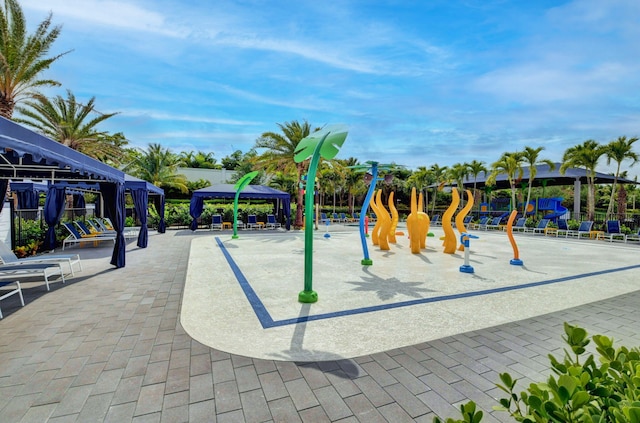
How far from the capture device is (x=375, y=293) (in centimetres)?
586

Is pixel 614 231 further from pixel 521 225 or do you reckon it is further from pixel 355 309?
pixel 355 309

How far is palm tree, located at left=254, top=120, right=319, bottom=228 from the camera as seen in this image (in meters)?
19.7

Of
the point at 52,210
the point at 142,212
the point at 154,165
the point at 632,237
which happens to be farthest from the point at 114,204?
the point at 632,237

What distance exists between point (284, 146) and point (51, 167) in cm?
1415

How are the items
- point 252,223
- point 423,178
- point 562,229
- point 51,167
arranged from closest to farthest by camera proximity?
point 51,167
point 562,229
point 252,223
point 423,178

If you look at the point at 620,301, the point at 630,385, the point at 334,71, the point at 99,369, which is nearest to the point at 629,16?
the point at 620,301

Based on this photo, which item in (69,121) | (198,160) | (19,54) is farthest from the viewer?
(198,160)

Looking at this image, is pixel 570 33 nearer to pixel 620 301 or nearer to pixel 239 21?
pixel 620 301

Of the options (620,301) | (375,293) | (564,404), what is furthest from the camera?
(375,293)

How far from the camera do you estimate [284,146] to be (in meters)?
19.9

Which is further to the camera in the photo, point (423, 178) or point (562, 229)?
point (423, 178)

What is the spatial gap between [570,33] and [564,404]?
24.6 feet

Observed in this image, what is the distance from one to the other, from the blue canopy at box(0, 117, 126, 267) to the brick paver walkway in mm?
2332

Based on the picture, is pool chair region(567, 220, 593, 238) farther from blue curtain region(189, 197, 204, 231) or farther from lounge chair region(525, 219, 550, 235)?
blue curtain region(189, 197, 204, 231)
